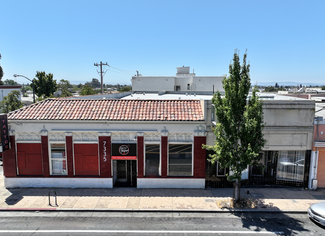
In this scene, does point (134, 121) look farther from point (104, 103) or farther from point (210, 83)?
point (210, 83)

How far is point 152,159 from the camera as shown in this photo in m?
15.4

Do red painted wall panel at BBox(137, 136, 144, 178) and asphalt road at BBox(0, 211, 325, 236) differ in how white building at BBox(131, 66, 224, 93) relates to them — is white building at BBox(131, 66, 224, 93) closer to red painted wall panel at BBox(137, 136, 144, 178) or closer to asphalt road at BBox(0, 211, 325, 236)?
red painted wall panel at BBox(137, 136, 144, 178)

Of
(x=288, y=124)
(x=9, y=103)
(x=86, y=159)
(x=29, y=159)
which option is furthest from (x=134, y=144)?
(x=9, y=103)

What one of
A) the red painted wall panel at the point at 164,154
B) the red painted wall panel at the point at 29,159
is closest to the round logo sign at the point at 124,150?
the red painted wall panel at the point at 164,154

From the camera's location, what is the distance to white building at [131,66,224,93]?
129 feet

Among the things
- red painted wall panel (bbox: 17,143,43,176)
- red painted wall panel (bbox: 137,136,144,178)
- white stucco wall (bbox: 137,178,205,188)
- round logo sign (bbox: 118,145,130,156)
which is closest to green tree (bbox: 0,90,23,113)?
red painted wall panel (bbox: 17,143,43,176)

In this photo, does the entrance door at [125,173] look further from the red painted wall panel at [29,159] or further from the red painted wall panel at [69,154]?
the red painted wall panel at [29,159]

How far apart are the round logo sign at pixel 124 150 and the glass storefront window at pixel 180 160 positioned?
279 cm

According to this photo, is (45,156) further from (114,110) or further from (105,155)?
(114,110)

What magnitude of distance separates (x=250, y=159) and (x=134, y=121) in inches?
280

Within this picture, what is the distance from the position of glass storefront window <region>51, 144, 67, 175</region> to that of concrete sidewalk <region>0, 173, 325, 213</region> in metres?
1.20

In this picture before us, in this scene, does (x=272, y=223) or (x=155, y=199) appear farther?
(x=155, y=199)

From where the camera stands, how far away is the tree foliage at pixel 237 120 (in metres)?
12.1

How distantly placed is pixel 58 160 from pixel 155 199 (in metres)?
6.90
